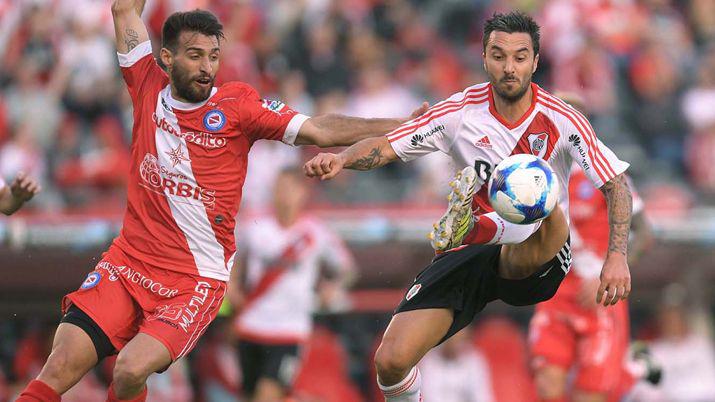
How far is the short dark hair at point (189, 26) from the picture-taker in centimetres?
809

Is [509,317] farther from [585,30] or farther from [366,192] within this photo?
[585,30]

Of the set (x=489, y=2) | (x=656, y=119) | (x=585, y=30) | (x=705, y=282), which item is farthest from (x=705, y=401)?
(x=489, y=2)

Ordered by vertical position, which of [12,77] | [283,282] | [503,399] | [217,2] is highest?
[217,2]

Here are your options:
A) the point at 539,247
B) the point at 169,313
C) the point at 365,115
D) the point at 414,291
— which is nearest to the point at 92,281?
the point at 169,313

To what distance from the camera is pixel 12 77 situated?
14789mm

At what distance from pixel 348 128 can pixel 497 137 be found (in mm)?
934

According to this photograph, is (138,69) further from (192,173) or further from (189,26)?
(192,173)

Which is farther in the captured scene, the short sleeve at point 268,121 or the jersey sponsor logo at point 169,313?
the short sleeve at point 268,121

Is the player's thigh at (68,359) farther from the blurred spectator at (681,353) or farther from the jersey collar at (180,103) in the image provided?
the blurred spectator at (681,353)

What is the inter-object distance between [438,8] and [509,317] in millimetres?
4607

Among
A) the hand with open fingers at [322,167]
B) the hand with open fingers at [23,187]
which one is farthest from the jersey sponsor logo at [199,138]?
the hand with open fingers at [23,187]

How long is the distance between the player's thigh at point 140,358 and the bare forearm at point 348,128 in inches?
62.5

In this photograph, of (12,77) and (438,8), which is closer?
(12,77)

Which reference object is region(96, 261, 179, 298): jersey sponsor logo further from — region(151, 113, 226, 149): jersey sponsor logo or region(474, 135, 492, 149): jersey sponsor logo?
region(474, 135, 492, 149): jersey sponsor logo
